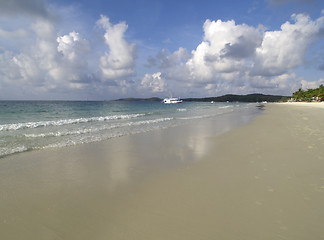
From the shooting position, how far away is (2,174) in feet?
18.4

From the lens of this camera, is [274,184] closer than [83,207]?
No

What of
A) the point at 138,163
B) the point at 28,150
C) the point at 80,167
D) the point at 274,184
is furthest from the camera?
the point at 28,150

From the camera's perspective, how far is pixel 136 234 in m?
2.91

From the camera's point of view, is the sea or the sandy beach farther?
the sea

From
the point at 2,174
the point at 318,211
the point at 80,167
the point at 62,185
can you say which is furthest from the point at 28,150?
the point at 318,211

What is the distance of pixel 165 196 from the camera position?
13.6 ft

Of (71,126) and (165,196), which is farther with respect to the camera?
(71,126)

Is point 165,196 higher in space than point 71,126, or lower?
lower

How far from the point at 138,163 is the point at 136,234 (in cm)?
380

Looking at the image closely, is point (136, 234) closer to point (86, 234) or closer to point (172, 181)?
point (86, 234)

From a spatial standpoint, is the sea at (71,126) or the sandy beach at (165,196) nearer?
the sandy beach at (165,196)

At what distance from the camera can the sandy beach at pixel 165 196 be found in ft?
9.86

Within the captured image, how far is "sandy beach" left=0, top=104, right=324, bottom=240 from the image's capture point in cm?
301

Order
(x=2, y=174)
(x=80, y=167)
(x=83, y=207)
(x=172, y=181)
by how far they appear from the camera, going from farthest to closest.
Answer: (x=80, y=167)
(x=2, y=174)
(x=172, y=181)
(x=83, y=207)
